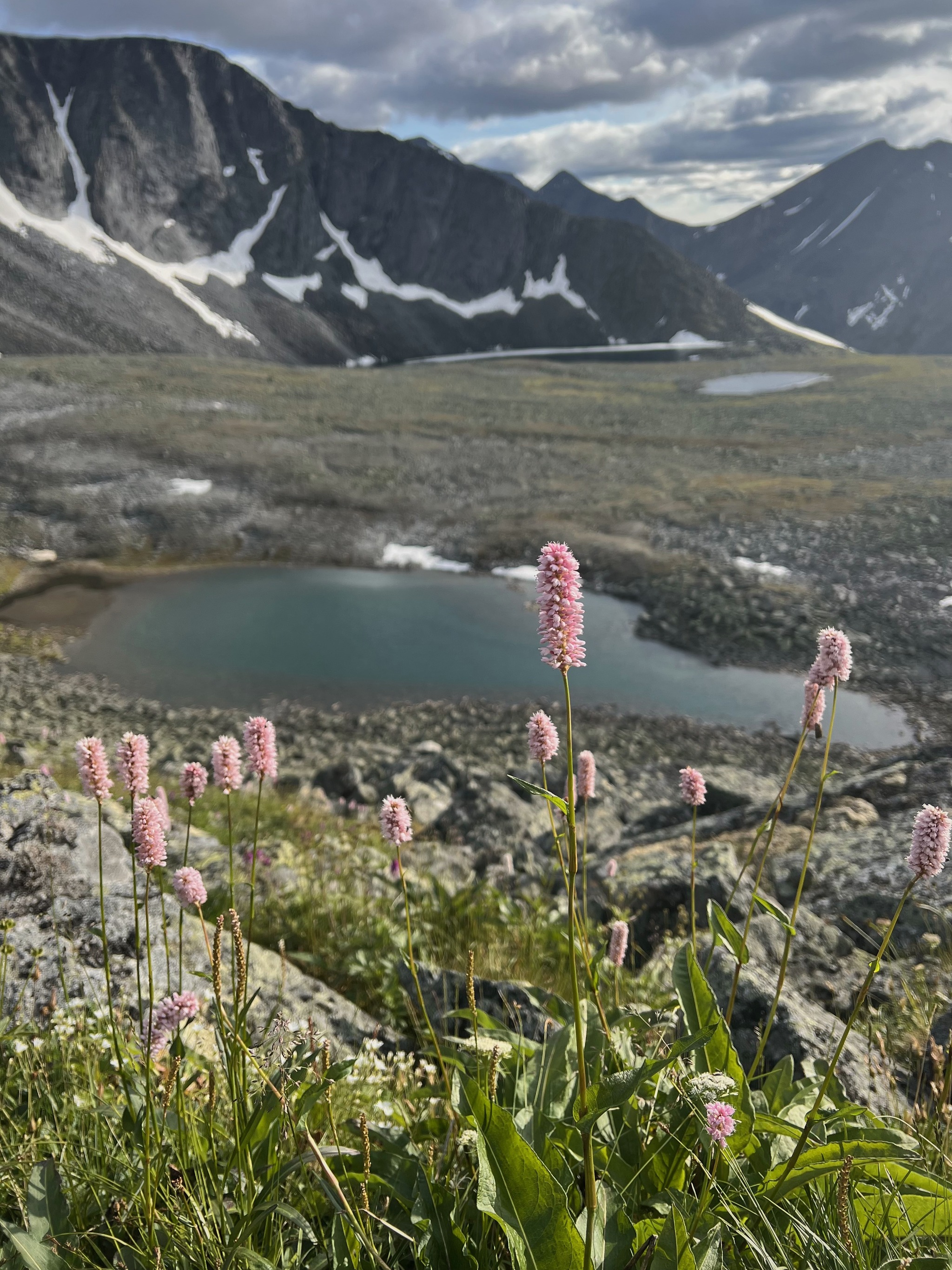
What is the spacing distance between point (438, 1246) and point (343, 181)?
17646cm

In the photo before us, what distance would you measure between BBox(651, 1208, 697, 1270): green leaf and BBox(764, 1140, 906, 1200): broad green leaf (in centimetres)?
37

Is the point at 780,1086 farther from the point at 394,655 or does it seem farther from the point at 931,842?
the point at 394,655

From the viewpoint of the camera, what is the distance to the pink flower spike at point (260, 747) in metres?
2.96

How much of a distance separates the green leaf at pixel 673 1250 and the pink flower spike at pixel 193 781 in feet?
6.65

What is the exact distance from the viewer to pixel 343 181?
506 ft

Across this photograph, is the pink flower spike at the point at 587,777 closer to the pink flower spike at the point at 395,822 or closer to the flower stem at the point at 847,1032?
the pink flower spike at the point at 395,822

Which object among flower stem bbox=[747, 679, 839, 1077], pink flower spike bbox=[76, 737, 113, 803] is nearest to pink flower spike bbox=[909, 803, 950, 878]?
flower stem bbox=[747, 679, 839, 1077]

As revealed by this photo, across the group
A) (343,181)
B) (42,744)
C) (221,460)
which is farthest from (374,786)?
(343,181)

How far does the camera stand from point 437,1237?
254cm

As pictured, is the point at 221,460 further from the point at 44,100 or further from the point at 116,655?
the point at 44,100

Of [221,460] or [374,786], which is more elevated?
[221,460]

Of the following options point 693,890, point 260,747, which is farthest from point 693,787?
point 260,747

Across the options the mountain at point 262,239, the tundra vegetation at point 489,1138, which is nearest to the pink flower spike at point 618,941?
the tundra vegetation at point 489,1138

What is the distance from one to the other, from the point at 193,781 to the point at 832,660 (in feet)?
7.89
